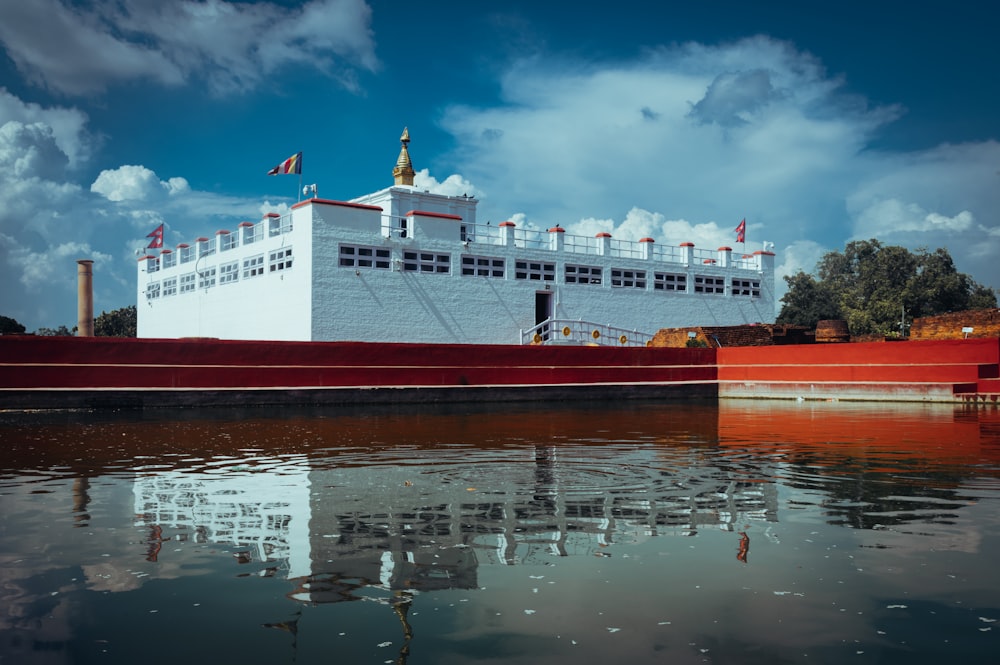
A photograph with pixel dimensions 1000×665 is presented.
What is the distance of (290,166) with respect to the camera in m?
30.2

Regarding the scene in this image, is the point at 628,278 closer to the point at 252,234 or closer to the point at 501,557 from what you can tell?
the point at 252,234

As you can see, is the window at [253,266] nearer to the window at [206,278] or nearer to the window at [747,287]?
the window at [206,278]

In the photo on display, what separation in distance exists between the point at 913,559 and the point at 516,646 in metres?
2.77

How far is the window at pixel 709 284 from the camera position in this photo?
128 ft

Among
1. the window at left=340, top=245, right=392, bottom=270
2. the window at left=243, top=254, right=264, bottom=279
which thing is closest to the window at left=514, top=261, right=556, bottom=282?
the window at left=340, top=245, right=392, bottom=270

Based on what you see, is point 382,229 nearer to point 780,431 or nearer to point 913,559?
point 780,431

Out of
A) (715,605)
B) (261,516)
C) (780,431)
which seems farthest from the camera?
(780,431)

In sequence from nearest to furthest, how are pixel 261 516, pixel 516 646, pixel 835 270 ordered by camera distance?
1. pixel 516 646
2. pixel 261 516
3. pixel 835 270

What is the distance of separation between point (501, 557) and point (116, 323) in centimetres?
5884

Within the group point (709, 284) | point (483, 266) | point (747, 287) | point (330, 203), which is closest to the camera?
point (330, 203)

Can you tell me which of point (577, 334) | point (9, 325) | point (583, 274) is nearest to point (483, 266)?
point (577, 334)

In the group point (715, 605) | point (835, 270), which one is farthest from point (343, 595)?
point (835, 270)

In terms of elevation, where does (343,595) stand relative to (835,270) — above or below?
below

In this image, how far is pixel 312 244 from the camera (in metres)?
27.7
